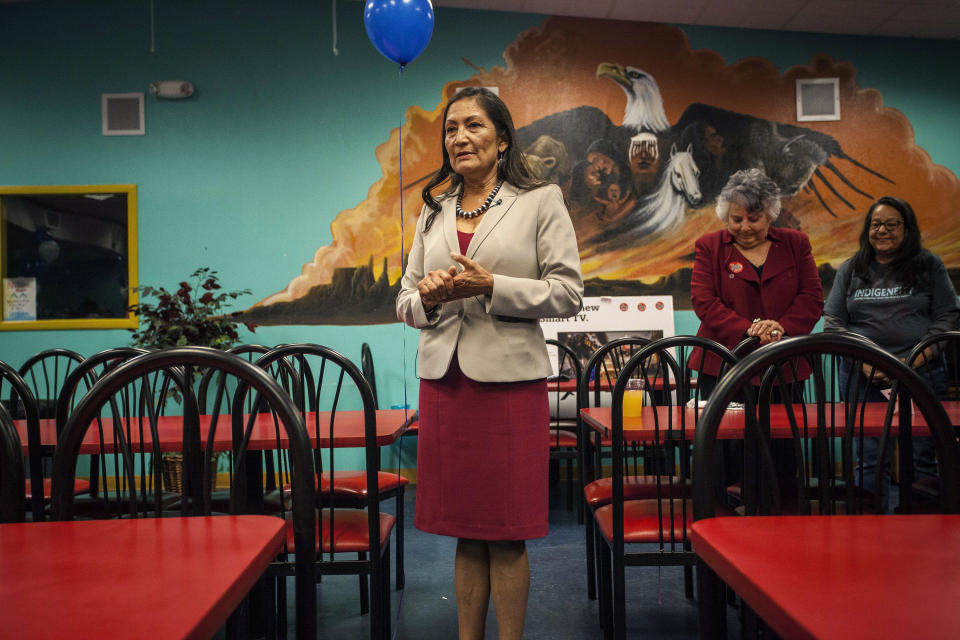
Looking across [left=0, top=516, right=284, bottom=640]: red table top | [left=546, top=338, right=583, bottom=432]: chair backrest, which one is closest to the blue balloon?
[left=546, top=338, right=583, bottom=432]: chair backrest

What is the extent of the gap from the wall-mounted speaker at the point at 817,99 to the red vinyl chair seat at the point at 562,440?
2.76 m

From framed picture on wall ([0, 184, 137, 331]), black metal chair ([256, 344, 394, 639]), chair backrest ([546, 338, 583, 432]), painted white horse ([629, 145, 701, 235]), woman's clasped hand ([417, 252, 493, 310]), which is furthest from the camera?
painted white horse ([629, 145, 701, 235])

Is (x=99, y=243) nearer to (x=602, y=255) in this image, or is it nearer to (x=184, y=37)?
(x=184, y=37)

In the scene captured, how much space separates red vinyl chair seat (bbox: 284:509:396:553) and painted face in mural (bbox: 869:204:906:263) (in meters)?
2.38

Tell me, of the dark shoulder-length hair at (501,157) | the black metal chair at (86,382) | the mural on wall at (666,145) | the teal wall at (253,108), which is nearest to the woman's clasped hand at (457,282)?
the dark shoulder-length hair at (501,157)

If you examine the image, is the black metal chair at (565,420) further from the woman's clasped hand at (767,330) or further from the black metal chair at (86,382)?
the black metal chair at (86,382)

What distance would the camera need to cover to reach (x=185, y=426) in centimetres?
112

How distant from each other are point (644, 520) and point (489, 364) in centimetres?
68

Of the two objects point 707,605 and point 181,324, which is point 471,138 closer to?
point 707,605

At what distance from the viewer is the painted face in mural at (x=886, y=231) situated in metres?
2.96

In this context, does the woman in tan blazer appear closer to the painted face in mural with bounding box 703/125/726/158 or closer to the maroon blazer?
the maroon blazer

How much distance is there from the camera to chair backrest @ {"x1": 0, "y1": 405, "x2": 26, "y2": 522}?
2.98 feet

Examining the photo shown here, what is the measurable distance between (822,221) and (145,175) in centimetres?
454

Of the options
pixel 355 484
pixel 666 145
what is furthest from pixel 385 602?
pixel 666 145
